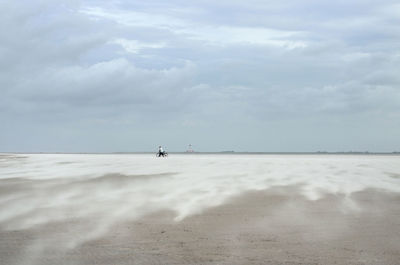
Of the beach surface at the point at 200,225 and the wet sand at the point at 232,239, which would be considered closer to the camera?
the wet sand at the point at 232,239

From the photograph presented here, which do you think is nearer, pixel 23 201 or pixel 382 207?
Answer: pixel 382 207

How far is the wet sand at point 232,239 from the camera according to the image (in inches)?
308

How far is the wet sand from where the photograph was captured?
7.83 meters

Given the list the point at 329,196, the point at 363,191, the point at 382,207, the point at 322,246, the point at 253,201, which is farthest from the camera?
the point at 363,191

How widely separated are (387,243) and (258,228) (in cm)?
257

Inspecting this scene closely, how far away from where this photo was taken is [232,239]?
30.0ft

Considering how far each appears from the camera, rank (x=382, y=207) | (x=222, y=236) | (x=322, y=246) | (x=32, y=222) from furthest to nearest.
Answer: (x=382, y=207), (x=32, y=222), (x=222, y=236), (x=322, y=246)

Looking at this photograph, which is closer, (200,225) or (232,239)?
(232,239)

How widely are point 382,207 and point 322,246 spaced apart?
17.5 feet

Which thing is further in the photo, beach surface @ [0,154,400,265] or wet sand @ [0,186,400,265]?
beach surface @ [0,154,400,265]

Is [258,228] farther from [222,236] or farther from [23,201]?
[23,201]

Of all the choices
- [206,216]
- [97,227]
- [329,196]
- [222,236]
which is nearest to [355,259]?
[222,236]

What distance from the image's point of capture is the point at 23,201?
1441 cm

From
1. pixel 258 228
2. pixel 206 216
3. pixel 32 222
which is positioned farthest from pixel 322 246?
pixel 32 222
